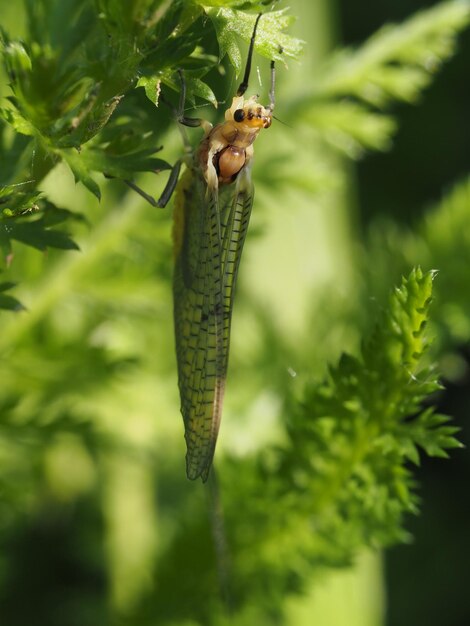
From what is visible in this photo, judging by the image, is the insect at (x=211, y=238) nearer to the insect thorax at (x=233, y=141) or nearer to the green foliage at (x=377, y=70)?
the insect thorax at (x=233, y=141)

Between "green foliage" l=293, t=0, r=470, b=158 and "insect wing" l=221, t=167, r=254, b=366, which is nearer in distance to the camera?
"insect wing" l=221, t=167, r=254, b=366

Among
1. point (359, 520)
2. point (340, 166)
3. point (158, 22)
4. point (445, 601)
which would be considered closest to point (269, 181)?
point (359, 520)

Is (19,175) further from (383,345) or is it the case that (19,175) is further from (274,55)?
(383,345)

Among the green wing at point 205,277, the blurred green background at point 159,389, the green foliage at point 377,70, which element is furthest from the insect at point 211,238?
the green foliage at point 377,70

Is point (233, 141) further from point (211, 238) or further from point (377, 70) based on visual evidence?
point (377, 70)

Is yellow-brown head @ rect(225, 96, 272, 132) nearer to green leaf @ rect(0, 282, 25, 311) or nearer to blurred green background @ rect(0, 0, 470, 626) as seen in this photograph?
blurred green background @ rect(0, 0, 470, 626)

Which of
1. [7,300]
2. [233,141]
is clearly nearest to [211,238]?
[233,141]

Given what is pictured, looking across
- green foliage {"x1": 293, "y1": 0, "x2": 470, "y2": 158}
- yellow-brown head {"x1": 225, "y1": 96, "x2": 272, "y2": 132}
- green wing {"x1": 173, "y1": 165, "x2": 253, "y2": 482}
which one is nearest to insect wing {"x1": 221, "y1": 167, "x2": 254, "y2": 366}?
green wing {"x1": 173, "y1": 165, "x2": 253, "y2": 482}
